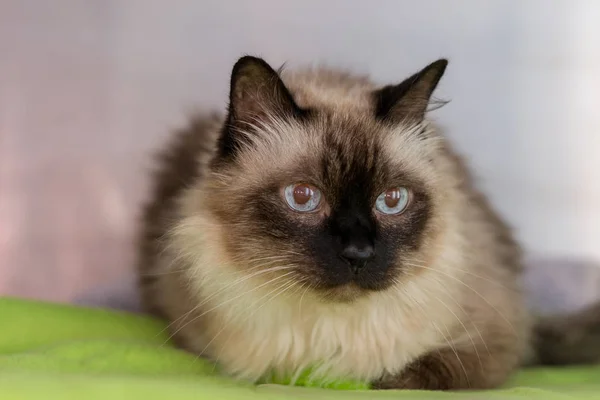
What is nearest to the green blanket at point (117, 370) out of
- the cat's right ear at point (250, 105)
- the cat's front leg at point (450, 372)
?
the cat's front leg at point (450, 372)

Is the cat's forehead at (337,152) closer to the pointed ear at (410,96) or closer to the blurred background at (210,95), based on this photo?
the pointed ear at (410,96)

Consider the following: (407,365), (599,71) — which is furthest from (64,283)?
(599,71)

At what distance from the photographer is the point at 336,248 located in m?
1.20

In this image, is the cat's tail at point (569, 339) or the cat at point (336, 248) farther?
the cat's tail at point (569, 339)

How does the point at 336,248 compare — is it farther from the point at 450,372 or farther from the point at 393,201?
the point at 450,372

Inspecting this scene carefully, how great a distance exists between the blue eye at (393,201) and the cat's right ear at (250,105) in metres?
0.24

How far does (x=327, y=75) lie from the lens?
1.70 m

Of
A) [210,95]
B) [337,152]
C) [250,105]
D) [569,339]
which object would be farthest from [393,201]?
[210,95]

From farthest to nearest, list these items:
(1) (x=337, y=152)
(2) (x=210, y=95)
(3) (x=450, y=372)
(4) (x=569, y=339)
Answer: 1. (2) (x=210, y=95)
2. (4) (x=569, y=339)
3. (3) (x=450, y=372)
4. (1) (x=337, y=152)

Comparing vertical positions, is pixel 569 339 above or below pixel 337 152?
below

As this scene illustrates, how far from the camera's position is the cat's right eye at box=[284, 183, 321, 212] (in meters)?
1.27

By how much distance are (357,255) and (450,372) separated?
416 mm

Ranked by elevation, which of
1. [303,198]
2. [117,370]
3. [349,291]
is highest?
[303,198]

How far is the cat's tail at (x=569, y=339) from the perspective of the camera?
1.80 meters
